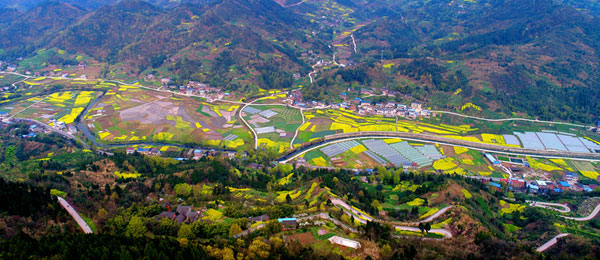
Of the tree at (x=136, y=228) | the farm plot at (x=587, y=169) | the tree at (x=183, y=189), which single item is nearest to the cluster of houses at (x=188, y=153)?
the tree at (x=183, y=189)

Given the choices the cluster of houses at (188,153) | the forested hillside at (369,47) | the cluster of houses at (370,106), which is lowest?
the cluster of houses at (188,153)

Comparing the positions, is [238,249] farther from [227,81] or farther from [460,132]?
[227,81]

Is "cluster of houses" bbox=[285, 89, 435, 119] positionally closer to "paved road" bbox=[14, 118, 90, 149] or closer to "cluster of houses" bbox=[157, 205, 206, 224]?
"paved road" bbox=[14, 118, 90, 149]

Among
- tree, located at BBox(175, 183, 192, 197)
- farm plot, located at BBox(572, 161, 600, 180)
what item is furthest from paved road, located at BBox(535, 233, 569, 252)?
tree, located at BBox(175, 183, 192, 197)

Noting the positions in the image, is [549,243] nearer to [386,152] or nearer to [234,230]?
[234,230]

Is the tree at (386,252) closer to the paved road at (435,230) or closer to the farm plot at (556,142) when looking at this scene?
the paved road at (435,230)

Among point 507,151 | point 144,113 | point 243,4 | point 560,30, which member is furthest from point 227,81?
point 560,30
